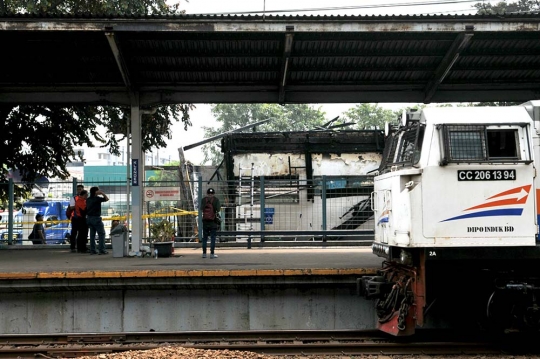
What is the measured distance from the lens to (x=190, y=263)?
1208 centimetres

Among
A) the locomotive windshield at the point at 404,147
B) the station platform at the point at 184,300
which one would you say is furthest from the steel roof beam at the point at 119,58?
the locomotive windshield at the point at 404,147

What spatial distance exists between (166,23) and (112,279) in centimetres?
487

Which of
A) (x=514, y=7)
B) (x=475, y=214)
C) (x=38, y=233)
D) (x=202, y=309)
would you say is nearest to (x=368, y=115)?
(x=514, y=7)

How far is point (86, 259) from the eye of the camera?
13.3m

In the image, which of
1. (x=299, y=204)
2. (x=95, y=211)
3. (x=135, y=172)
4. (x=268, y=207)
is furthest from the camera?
(x=268, y=207)

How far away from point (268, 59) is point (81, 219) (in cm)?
653

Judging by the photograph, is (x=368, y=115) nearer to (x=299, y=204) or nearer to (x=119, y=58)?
(x=299, y=204)

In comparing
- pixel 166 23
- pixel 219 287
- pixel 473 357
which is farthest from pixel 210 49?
pixel 473 357

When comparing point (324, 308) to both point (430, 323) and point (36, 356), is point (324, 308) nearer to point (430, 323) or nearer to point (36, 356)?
point (430, 323)

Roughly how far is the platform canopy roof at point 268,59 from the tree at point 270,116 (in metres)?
38.1

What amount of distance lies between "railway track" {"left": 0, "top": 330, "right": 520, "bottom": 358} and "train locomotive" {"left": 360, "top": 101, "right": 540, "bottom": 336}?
518mm

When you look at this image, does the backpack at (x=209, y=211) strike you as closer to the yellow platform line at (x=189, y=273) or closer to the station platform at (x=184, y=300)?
the station platform at (x=184, y=300)

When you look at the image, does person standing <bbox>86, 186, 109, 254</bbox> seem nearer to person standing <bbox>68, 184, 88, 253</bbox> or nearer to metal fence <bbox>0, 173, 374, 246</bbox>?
person standing <bbox>68, 184, 88, 253</bbox>

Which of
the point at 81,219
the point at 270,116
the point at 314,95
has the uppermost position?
the point at 270,116
